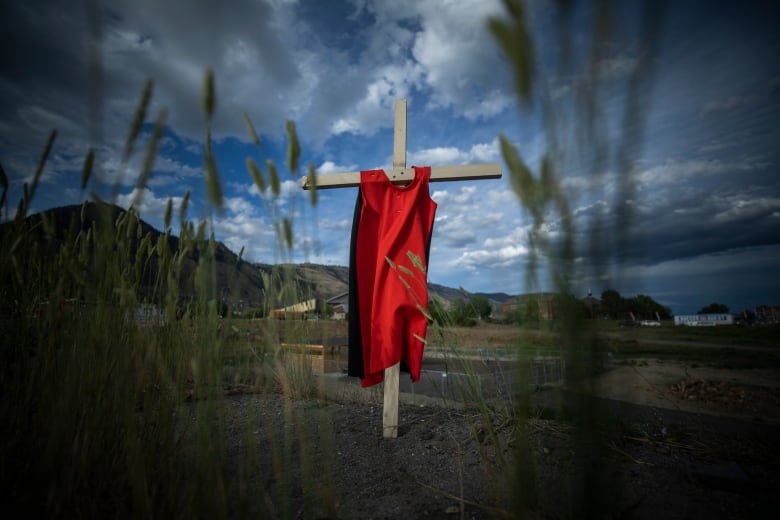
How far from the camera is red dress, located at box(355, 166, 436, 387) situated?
2197 millimetres

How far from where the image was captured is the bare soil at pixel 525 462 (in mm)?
453

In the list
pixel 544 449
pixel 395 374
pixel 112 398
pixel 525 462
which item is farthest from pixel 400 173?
pixel 525 462

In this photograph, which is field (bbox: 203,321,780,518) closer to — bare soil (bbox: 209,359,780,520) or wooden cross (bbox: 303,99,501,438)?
bare soil (bbox: 209,359,780,520)

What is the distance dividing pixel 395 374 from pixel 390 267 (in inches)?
28.6

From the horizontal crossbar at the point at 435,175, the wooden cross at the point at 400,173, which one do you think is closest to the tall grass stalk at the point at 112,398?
the wooden cross at the point at 400,173

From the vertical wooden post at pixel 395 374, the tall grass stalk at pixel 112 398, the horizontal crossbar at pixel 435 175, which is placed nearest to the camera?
the tall grass stalk at pixel 112 398

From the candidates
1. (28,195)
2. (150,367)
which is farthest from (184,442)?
(28,195)

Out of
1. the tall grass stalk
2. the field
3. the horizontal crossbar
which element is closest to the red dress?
the horizontal crossbar

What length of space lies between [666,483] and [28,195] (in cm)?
229

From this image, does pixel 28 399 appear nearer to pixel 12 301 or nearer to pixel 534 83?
pixel 12 301

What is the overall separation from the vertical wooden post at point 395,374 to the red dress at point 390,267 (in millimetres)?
104

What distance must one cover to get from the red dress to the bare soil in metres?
0.48

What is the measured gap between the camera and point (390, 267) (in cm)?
236

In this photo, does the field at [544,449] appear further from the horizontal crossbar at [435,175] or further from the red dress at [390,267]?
the horizontal crossbar at [435,175]
